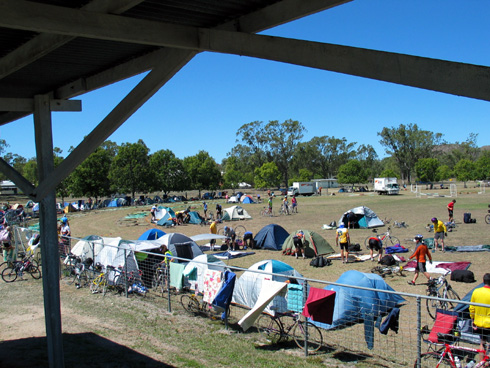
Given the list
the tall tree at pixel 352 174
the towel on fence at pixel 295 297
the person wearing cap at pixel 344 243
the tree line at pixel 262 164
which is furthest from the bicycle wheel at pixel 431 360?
the tall tree at pixel 352 174

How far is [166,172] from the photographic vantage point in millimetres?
61750

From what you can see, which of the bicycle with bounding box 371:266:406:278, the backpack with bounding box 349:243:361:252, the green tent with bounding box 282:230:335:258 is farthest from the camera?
the backpack with bounding box 349:243:361:252

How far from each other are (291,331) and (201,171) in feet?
187

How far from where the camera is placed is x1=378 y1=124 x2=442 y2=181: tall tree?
9475 cm

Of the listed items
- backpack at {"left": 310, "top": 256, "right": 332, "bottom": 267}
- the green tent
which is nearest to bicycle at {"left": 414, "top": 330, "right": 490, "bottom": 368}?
backpack at {"left": 310, "top": 256, "right": 332, "bottom": 267}

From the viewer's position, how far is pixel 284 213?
34656 mm

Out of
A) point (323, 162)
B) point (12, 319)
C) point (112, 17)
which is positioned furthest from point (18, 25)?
point (323, 162)

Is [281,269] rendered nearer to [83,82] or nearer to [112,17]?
[83,82]

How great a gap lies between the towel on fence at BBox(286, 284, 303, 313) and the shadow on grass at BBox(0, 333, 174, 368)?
2.30 m

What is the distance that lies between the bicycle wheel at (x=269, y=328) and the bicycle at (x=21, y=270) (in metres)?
8.83

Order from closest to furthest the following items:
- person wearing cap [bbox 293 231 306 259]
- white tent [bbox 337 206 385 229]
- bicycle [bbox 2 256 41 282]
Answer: bicycle [bbox 2 256 41 282], person wearing cap [bbox 293 231 306 259], white tent [bbox 337 206 385 229]

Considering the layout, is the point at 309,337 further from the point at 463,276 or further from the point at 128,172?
the point at 128,172

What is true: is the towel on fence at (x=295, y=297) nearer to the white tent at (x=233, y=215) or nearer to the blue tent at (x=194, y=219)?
the blue tent at (x=194, y=219)

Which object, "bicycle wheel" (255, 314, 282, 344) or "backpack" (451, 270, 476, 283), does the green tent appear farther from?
"bicycle wheel" (255, 314, 282, 344)
